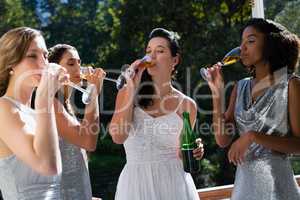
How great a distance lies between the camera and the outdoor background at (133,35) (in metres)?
7.48

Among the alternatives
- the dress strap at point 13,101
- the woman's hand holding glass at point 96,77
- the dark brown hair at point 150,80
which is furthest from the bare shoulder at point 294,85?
the dress strap at point 13,101

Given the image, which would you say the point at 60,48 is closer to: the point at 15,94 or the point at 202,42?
the point at 15,94

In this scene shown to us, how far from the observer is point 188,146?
2059 mm

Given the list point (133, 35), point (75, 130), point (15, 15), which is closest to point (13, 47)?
point (75, 130)

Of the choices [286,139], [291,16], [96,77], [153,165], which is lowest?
[153,165]

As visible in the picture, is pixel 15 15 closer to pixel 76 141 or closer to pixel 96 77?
pixel 96 77

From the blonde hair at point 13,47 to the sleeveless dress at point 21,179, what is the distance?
0.12 metres

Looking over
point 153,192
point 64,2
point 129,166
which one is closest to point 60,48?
point 129,166

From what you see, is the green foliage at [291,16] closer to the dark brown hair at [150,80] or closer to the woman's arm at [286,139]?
the dark brown hair at [150,80]

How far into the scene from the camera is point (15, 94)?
4.73 ft

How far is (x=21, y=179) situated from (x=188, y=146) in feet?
2.95

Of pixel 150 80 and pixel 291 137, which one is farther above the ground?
pixel 150 80

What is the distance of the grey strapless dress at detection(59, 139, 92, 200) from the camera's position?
1.79 metres

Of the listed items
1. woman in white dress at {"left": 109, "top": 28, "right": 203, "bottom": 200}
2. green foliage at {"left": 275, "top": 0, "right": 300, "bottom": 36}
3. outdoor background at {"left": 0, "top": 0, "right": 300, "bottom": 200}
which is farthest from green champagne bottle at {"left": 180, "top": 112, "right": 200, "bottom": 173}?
outdoor background at {"left": 0, "top": 0, "right": 300, "bottom": 200}
